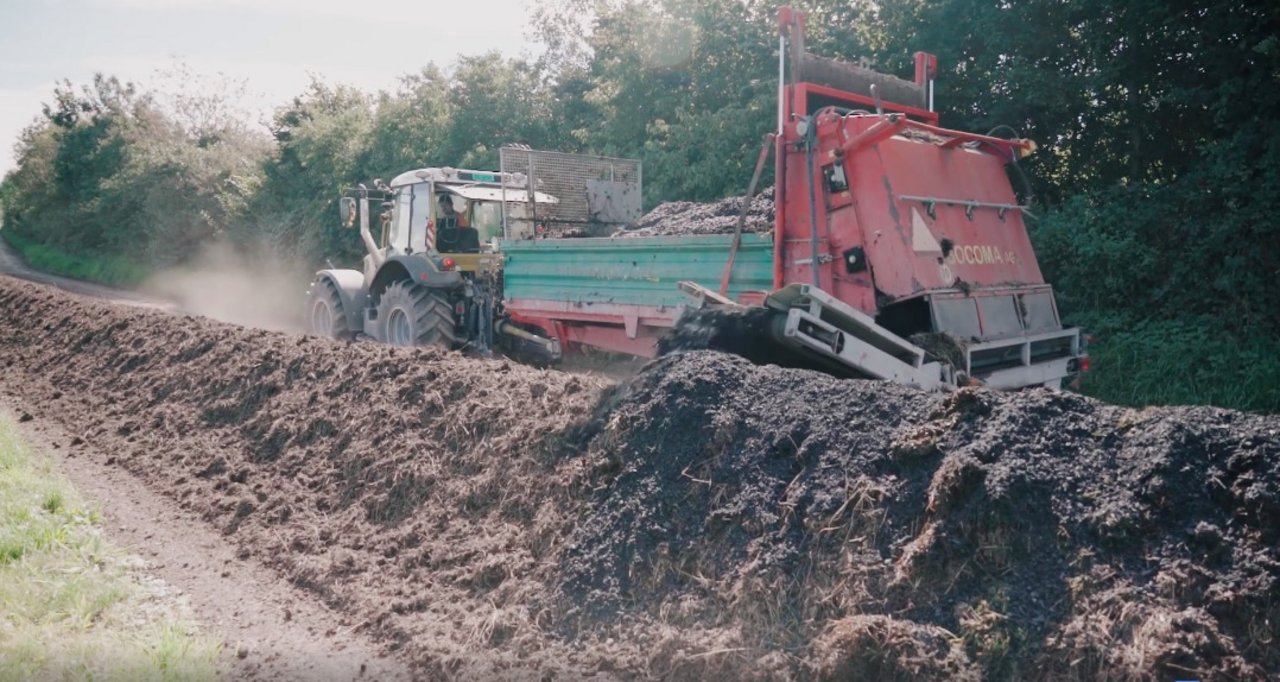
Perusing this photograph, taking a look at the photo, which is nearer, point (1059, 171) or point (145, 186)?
point (1059, 171)

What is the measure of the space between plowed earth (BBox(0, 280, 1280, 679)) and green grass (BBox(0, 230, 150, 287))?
1089 inches

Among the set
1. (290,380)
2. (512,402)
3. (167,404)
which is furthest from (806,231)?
(167,404)

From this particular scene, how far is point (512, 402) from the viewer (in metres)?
5.77

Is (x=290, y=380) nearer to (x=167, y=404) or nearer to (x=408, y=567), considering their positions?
(x=167, y=404)

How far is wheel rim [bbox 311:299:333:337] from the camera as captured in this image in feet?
39.1

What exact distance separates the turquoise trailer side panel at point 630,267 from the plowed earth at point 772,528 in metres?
1.81

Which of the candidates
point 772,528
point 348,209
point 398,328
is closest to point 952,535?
point 772,528

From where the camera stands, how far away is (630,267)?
8195mm

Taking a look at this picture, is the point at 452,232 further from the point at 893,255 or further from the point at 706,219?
the point at 893,255

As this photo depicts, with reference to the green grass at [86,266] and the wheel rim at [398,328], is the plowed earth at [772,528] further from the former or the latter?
the green grass at [86,266]

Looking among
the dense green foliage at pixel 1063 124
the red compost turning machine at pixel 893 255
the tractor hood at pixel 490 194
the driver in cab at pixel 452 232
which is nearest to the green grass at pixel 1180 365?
the dense green foliage at pixel 1063 124

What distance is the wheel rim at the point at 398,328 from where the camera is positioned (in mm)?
10453

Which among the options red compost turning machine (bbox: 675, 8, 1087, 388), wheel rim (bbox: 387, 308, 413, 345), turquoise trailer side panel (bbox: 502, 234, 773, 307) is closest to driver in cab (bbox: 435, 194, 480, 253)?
wheel rim (bbox: 387, 308, 413, 345)

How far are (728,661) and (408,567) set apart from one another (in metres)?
2.02
